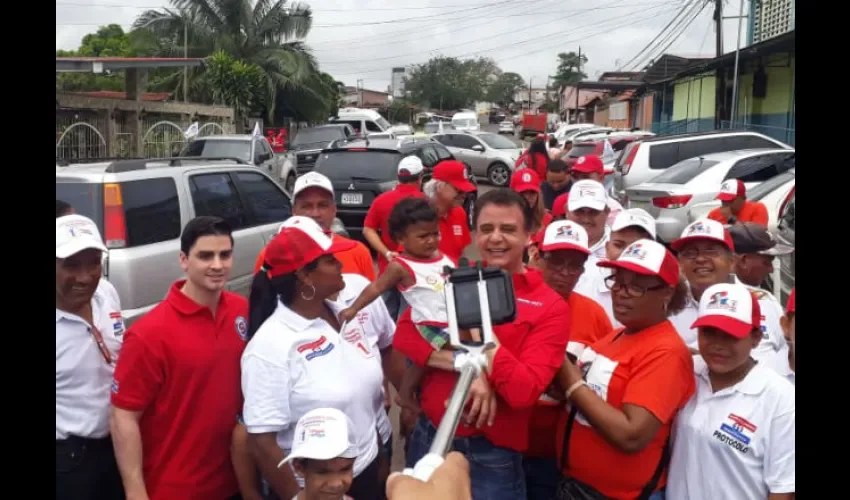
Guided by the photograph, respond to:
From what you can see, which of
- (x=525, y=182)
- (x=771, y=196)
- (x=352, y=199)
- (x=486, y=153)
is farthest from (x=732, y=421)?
(x=486, y=153)

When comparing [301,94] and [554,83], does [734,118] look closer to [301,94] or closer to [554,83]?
[301,94]

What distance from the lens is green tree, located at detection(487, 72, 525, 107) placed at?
118250 millimetres

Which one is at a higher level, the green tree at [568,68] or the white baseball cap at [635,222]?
the green tree at [568,68]

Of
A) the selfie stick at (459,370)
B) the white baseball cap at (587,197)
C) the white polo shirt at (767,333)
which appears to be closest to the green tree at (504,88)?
the white baseball cap at (587,197)

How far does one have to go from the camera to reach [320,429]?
8.18ft

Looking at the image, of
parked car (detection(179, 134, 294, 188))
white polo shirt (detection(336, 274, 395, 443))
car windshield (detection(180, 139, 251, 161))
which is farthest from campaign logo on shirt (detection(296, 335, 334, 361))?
car windshield (detection(180, 139, 251, 161))

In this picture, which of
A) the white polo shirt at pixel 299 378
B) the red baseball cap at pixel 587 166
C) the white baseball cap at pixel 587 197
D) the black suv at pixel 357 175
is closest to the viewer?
the white polo shirt at pixel 299 378

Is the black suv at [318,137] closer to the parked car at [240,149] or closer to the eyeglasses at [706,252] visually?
the parked car at [240,149]

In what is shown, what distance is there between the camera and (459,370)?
1727 mm

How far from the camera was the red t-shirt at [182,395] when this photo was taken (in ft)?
8.76

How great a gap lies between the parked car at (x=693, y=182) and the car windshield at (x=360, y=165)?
3742 mm
